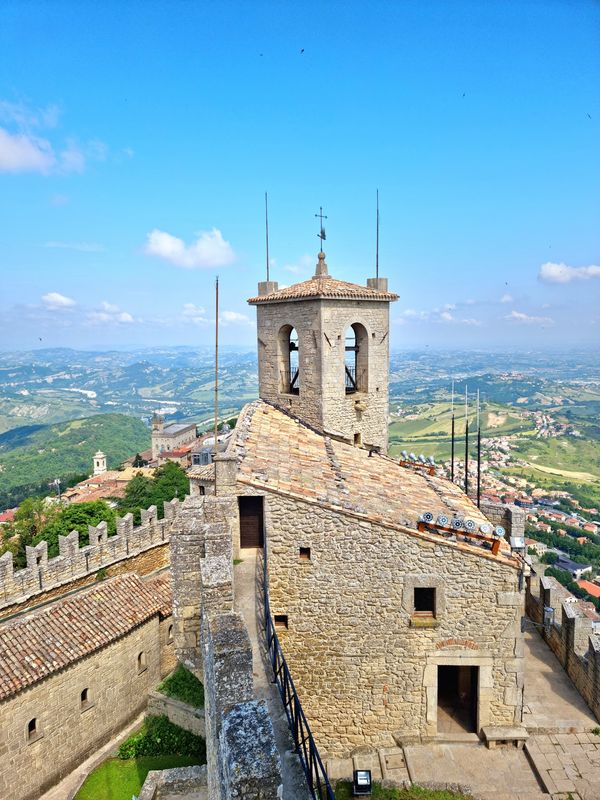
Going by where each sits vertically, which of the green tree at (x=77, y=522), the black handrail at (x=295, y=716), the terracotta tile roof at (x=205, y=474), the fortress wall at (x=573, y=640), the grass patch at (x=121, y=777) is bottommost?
the grass patch at (x=121, y=777)

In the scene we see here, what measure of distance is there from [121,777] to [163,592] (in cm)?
593

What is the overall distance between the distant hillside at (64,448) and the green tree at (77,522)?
5014 cm

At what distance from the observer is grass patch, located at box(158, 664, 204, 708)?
35.6ft

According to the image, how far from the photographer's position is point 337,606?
35.4ft

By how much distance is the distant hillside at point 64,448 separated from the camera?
95.1 m

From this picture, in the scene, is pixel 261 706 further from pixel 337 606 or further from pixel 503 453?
pixel 503 453

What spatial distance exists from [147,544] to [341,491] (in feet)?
38.8

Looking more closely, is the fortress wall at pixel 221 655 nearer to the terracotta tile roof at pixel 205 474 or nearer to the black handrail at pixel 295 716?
the black handrail at pixel 295 716

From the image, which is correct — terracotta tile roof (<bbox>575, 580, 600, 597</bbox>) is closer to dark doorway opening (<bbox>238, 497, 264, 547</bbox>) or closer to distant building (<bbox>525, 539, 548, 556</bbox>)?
distant building (<bbox>525, 539, 548, 556</bbox>)

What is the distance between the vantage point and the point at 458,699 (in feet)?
40.6

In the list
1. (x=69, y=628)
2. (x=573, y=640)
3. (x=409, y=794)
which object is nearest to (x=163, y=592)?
(x=69, y=628)

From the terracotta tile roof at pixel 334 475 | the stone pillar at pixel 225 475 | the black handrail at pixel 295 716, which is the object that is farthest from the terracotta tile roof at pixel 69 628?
the black handrail at pixel 295 716

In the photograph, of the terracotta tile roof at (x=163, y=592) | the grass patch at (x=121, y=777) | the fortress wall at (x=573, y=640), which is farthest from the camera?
the terracotta tile roof at (x=163, y=592)

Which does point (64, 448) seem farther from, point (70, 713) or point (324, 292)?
point (324, 292)
